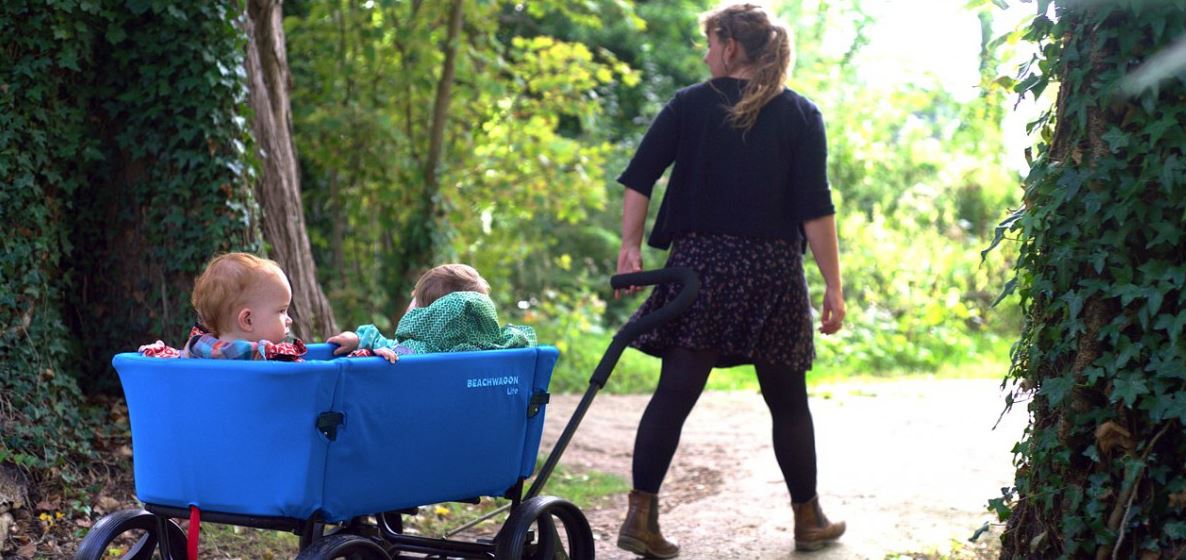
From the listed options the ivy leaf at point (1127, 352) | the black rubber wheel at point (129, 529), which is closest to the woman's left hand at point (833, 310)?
the ivy leaf at point (1127, 352)

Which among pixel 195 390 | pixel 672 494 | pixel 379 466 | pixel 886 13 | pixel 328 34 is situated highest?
pixel 886 13

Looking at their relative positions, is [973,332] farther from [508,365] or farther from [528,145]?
[508,365]

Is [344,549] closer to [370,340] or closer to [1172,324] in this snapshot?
[370,340]

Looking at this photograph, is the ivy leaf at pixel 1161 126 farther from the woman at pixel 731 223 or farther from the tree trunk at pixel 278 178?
the tree trunk at pixel 278 178

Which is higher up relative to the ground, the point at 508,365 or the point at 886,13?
the point at 886,13

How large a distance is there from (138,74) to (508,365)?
2568 millimetres

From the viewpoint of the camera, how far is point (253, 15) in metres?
5.73

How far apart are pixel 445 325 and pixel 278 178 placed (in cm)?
257

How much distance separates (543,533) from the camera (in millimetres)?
3344

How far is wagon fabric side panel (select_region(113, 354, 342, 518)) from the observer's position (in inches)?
105

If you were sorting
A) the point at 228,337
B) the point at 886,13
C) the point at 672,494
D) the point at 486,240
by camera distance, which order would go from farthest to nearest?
the point at 886,13
the point at 486,240
the point at 672,494
the point at 228,337

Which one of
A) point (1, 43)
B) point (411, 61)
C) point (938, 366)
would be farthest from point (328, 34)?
point (938, 366)

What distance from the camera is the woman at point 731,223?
160 inches

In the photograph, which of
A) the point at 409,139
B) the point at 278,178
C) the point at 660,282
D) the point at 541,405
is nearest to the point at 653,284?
the point at 660,282
